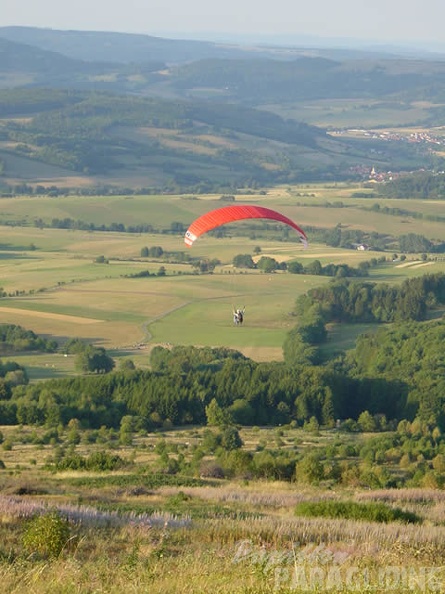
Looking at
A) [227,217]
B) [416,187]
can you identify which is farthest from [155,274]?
[416,187]

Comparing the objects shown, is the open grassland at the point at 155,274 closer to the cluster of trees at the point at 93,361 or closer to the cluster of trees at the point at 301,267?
the cluster of trees at the point at 93,361

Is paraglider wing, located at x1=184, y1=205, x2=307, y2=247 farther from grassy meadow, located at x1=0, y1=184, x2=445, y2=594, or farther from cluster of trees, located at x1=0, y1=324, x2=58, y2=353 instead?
cluster of trees, located at x1=0, y1=324, x2=58, y2=353

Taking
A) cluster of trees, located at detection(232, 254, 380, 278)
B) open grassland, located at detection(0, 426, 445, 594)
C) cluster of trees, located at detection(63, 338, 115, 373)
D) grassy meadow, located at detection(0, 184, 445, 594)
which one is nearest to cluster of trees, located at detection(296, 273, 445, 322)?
grassy meadow, located at detection(0, 184, 445, 594)

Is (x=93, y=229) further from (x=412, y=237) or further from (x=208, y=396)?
(x=208, y=396)

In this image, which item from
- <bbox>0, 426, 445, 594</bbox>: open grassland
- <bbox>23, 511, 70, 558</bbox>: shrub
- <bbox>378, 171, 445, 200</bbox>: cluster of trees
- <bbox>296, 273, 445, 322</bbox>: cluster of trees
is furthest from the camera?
<bbox>378, 171, 445, 200</bbox>: cluster of trees

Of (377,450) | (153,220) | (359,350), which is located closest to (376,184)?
(153,220)

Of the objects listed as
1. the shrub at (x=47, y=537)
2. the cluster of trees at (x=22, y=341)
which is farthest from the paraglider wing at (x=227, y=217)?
the cluster of trees at (x=22, y=341)
